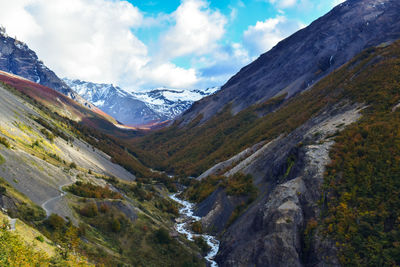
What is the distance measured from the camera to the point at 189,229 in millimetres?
33719

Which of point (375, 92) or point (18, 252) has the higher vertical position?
point (375, 92)

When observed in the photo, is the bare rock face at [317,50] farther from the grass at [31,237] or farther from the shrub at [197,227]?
the grass at [31,237]

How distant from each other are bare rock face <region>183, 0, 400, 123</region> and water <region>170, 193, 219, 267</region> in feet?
206

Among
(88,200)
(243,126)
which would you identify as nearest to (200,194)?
(88,200)

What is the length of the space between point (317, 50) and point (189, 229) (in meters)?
98.9

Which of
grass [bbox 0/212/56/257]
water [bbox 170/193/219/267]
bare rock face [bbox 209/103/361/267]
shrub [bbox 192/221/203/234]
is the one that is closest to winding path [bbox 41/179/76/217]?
grass [bbox 0/212/56/257]

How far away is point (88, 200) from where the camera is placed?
2319cm

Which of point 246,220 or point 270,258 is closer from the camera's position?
point 270,258

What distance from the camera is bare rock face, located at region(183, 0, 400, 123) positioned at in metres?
83.4

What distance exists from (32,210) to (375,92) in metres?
37.7

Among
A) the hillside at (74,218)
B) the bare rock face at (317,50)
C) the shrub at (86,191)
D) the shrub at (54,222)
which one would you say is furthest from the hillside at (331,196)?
the bare rock face at (317,50)

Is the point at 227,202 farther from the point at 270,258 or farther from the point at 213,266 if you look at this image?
the point at 270,258

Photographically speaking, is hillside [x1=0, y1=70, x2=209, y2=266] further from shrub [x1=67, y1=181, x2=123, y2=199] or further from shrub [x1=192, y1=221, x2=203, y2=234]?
shrub [x1=192, y1=221, x2=203, y2=234]

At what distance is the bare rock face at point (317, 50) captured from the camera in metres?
83.4
